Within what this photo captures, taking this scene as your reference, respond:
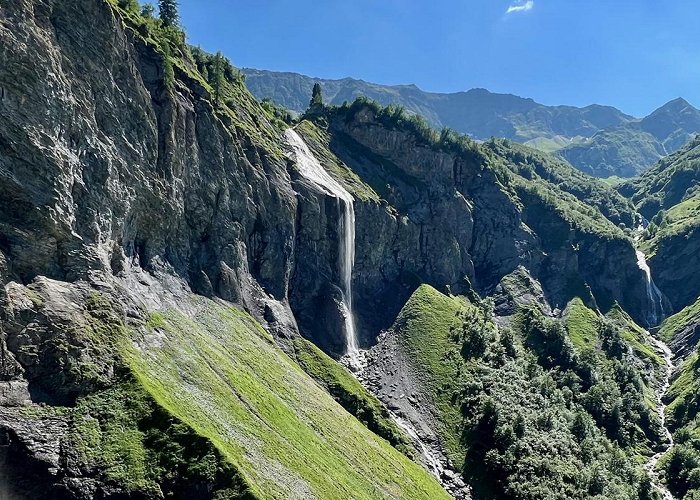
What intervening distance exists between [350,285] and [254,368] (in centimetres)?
6299

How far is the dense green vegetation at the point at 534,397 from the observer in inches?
4313

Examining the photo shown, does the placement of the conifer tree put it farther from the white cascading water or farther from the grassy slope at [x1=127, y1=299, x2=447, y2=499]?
the grassy slope at [x1=127, y1=299, x2=447, y2=499]

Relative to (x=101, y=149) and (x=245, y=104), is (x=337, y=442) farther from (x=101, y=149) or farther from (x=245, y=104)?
(x=245, y=104)

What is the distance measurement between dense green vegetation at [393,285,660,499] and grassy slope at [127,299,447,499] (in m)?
18.4

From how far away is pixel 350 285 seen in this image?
15725cm

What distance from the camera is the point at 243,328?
110m

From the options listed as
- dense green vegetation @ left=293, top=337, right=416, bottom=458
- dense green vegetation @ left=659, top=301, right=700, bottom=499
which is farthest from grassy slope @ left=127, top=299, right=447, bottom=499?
dense green vegetation @ left=659, top=301, right=700, bottom=499

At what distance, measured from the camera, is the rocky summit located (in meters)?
64.9

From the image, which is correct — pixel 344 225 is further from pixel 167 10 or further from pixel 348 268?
pixel 167 10

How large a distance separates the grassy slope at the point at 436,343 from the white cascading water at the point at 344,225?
14.8 m

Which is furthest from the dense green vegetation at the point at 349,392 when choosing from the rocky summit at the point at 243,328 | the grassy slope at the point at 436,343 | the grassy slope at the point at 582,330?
the grassy slope at the point at 582,330

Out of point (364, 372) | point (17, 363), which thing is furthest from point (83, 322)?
point (364, 372)

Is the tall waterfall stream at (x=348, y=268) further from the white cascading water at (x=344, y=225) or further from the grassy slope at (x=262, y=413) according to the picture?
the grassy slope at (x=262, y=413)

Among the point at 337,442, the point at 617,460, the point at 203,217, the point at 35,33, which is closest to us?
the point at 35,33
